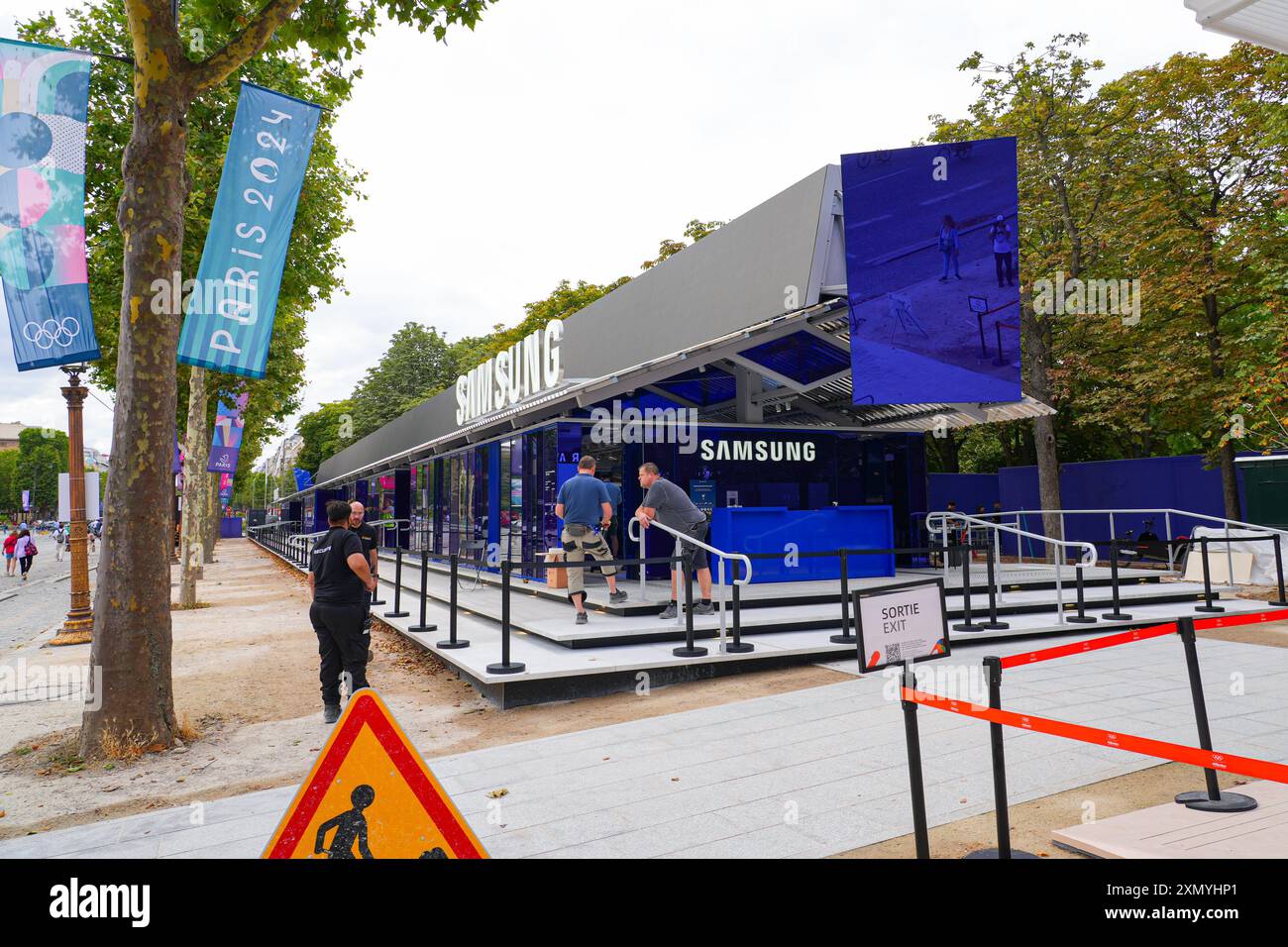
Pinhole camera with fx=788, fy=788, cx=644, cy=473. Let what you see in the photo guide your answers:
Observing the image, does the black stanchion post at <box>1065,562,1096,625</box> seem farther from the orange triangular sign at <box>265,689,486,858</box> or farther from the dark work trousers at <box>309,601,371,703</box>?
the orange triangular sign at <box>265,689,486,858</box>

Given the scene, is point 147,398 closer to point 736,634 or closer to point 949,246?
point 736,634

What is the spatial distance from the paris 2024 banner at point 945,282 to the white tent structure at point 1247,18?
5.74 m

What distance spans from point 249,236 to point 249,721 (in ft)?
15.6

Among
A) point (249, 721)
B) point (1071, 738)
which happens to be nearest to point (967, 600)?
point (1071, 738)

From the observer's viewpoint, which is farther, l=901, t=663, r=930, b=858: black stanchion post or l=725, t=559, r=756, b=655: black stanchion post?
l=725, t=559, r=756, b=655: black stanchion post

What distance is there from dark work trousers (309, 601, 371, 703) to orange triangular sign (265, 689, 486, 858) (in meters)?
4.37

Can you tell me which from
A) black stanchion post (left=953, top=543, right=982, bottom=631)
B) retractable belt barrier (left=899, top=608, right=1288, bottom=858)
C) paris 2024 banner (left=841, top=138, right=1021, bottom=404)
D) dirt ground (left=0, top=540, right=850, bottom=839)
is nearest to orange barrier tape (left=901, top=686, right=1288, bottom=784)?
retractable belt barrier (left=899, top=608, right=1288, bottom=858)

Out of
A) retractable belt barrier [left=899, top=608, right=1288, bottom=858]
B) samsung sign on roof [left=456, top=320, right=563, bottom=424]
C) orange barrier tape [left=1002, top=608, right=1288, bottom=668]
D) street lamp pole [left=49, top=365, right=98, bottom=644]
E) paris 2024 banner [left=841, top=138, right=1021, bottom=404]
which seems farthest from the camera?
samsung sign on roof [left=456, top=320, right=563, bottom=424]

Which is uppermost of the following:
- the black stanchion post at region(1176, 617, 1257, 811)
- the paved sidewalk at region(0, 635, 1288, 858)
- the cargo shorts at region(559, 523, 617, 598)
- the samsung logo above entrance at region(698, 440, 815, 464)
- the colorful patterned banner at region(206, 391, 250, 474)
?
the colorful patterned banner at region(206, 391, 250, 474)

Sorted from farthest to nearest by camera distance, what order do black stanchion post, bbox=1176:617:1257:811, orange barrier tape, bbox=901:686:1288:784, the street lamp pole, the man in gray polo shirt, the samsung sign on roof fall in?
the samsung sign on roof → the street lamp pole → the man in gray polo shirt → black stanchion post, bbox=1176:617:1257:811 → orange barrier tape, bbox=901:686:1288:784

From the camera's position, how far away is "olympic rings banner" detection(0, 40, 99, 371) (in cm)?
787

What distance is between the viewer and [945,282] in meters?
11.9

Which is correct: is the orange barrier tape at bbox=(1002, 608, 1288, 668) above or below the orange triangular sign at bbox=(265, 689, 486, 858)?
above
